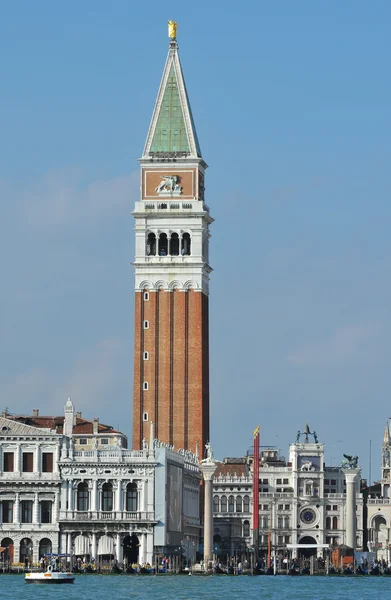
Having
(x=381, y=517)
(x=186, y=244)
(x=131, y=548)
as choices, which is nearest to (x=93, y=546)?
(x=131, y=548)

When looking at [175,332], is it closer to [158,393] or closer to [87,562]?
[158,393]

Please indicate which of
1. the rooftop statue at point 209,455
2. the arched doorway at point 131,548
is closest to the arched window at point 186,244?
the rooftop statue at point 209,455

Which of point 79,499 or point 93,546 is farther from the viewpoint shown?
point 79,499

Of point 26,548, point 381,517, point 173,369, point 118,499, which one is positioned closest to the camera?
point 118,499

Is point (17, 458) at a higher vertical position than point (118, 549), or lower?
higher

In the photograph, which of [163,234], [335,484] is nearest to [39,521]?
[163,234]

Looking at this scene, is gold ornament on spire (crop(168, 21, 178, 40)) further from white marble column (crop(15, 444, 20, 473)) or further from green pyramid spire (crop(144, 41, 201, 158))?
white marble column (crop(15, 444, 20, 473))

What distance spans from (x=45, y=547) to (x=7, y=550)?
101 inches

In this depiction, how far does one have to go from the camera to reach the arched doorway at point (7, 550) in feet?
419

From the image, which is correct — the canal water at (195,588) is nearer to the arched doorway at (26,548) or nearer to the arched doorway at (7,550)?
the arched doorway at (7,550)

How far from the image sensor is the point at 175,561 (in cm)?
12694

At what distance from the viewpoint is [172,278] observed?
152m

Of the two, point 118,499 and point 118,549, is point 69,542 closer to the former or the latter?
point 118,549

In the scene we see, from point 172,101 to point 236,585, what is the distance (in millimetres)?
51703
